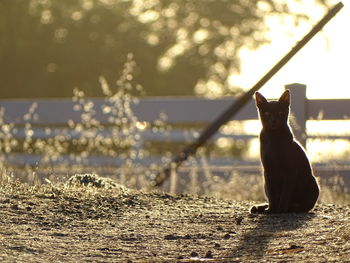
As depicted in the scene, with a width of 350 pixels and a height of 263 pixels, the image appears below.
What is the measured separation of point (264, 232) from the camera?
305 inches

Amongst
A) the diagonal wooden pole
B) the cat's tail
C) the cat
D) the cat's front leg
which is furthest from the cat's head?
the diagonal wooden pole

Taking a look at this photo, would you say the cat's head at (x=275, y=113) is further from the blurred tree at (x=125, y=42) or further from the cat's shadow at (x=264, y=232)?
the blurred tree at (x=125, y=42)

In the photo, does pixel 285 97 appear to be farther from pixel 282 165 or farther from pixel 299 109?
pixel 299 109

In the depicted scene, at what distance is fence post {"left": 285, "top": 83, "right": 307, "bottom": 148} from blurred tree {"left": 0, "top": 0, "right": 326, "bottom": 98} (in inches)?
569

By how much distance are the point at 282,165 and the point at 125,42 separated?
1787cm

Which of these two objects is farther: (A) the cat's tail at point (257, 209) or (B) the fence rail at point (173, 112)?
(B) the fence rail at point (173, 112)

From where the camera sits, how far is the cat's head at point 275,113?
8.49 m

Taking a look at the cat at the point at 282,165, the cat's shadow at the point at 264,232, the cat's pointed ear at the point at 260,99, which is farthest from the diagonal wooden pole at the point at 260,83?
the cat's shadow at the point at 264,232

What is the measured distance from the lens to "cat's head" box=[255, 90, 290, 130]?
27.9 ft

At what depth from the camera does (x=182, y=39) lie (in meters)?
26.7

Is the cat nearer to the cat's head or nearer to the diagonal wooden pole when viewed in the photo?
the cat's head

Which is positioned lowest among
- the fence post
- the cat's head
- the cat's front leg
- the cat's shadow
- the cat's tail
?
the cat's shadow

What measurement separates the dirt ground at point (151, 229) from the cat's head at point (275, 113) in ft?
2.44

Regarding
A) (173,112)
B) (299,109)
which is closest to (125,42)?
(173,112)
